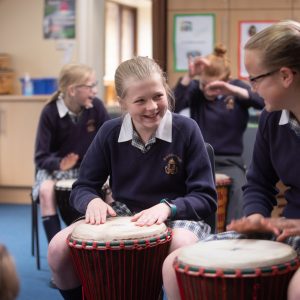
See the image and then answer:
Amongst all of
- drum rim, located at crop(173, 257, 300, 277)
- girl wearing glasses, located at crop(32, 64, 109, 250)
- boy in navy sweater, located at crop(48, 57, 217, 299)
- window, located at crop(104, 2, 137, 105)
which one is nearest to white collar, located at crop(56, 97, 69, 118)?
girl wearing glasses, located at crop(32, 64, 109, 250)

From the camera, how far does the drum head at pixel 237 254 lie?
1.65 m

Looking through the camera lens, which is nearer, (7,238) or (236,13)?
(7,238)

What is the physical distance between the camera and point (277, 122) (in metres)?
2.02

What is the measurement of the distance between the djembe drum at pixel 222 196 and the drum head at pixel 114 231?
1.33m

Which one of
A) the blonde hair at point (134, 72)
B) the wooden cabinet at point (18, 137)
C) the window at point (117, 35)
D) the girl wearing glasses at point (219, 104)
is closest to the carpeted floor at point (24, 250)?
the wooden cabinet at point (18, 137)

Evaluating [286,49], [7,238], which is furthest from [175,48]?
[286,49]

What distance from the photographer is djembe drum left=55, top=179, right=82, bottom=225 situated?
10.7 ft

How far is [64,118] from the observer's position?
3.77m

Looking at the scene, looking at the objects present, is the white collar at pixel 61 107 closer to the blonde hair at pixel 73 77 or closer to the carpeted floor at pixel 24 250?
the blonde hair at pixel 73 77

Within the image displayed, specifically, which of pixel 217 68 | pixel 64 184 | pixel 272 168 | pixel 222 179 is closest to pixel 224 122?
pixel 217 68

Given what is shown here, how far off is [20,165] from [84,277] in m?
4.10

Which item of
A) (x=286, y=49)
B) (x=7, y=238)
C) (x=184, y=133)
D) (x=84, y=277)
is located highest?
(x=286, y=49)

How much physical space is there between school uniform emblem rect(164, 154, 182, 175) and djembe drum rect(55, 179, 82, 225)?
3.42 ft

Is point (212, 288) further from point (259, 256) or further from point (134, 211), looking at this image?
point (134, 211)
